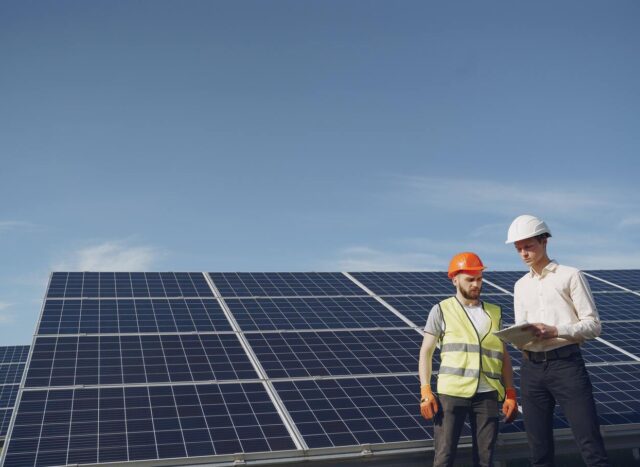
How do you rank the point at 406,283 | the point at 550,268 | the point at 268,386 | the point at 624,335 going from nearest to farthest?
the point at 550,268 < the point at 268,386 < the point at 624,335 < the point at 406,283

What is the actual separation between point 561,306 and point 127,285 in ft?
31.1

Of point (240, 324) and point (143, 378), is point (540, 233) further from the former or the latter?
point (240, 324)

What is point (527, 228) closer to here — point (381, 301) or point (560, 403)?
point (560, 403)

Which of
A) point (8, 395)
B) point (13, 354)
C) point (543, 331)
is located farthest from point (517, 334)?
point (13, 354)

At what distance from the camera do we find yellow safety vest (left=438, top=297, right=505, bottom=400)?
8.02 metres

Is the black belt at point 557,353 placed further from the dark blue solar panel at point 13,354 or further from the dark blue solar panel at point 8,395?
the dark blue solar panel at point 13,354

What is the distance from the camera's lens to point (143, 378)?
10047mm

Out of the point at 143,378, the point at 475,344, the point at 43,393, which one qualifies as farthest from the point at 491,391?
the point at 43,393

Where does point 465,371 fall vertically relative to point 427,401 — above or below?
above

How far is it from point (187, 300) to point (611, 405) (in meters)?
7.44

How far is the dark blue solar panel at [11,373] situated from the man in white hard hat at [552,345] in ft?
58.4

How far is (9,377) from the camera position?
21.9 meters

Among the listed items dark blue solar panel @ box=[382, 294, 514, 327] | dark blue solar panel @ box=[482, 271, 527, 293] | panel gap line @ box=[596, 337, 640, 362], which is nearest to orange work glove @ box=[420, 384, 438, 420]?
dark blue solar panel @ box=[382, 294, 514, 327]

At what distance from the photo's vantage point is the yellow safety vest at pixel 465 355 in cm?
802
